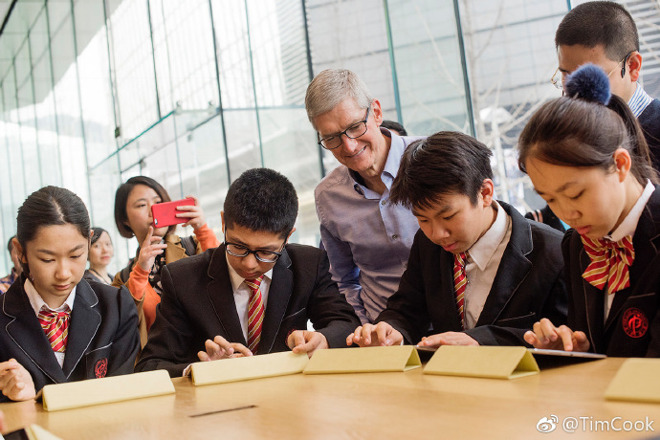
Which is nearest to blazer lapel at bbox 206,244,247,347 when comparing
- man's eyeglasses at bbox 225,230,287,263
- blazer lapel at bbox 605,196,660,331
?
man's eyeglasses at bbox 225,230,287,263

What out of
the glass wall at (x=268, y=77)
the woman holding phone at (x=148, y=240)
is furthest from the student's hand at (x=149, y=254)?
the glass wall at (x=268, y=77)

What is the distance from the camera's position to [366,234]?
2.53m

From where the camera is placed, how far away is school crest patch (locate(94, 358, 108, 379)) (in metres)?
2.16

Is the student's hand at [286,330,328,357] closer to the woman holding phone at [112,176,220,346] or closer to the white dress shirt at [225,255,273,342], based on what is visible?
the white dress shirt at [225,255,273,342]

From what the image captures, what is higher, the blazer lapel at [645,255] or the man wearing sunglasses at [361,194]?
the man wearing sunglasses at [361,194]

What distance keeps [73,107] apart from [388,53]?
6437 mm

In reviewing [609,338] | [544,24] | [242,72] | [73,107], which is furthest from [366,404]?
[73,107]

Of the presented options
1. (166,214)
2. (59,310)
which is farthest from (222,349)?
(166,214)

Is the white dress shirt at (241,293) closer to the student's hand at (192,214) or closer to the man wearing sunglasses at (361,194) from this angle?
the man wearing sunglasses at (361,194)

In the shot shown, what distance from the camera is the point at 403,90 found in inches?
123

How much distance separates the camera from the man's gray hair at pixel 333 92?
2.41 m

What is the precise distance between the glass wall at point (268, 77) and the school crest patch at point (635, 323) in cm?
112

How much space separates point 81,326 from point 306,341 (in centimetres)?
80

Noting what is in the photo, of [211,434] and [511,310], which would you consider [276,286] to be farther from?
[211,434]
